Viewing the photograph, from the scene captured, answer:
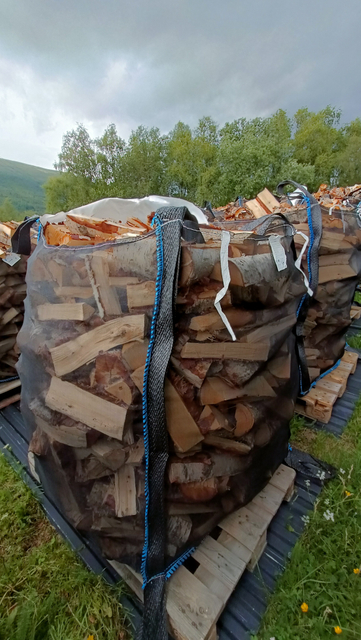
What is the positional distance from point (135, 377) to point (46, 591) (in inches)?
44.8

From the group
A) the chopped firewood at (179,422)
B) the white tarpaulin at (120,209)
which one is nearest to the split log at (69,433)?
the chopped firewood at (179,422)

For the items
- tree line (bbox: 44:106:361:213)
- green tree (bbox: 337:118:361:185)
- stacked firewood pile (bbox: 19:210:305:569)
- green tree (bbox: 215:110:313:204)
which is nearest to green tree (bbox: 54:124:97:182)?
tree line (bbox: 44:106:361:213)

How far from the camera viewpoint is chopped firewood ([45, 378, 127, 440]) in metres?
0.94

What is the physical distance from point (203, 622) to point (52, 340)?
115 centimetres

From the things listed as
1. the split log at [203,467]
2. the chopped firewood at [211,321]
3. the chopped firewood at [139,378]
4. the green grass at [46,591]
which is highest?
the chopped firewood at [211,321]

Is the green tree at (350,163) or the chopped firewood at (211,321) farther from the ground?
the green tree at (350,163)

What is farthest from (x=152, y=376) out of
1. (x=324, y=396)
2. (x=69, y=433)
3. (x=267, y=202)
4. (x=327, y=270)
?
(x=267, y=202)

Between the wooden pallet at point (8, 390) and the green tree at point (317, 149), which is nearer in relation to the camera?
the wooden pallet at point (8, 390)

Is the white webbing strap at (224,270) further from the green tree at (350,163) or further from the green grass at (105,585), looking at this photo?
the green tree at (350,163)

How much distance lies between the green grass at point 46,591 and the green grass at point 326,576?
615mm

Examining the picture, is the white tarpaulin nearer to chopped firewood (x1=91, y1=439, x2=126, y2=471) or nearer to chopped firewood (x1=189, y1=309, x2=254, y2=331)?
chopped firewood (x1=189, y1=309, x2=254, y2=331)

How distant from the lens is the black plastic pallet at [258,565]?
1.18 metres

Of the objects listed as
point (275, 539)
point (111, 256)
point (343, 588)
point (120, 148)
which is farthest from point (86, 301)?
point (120, 148)

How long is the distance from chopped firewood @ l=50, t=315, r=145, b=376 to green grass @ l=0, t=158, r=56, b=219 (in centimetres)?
7110
